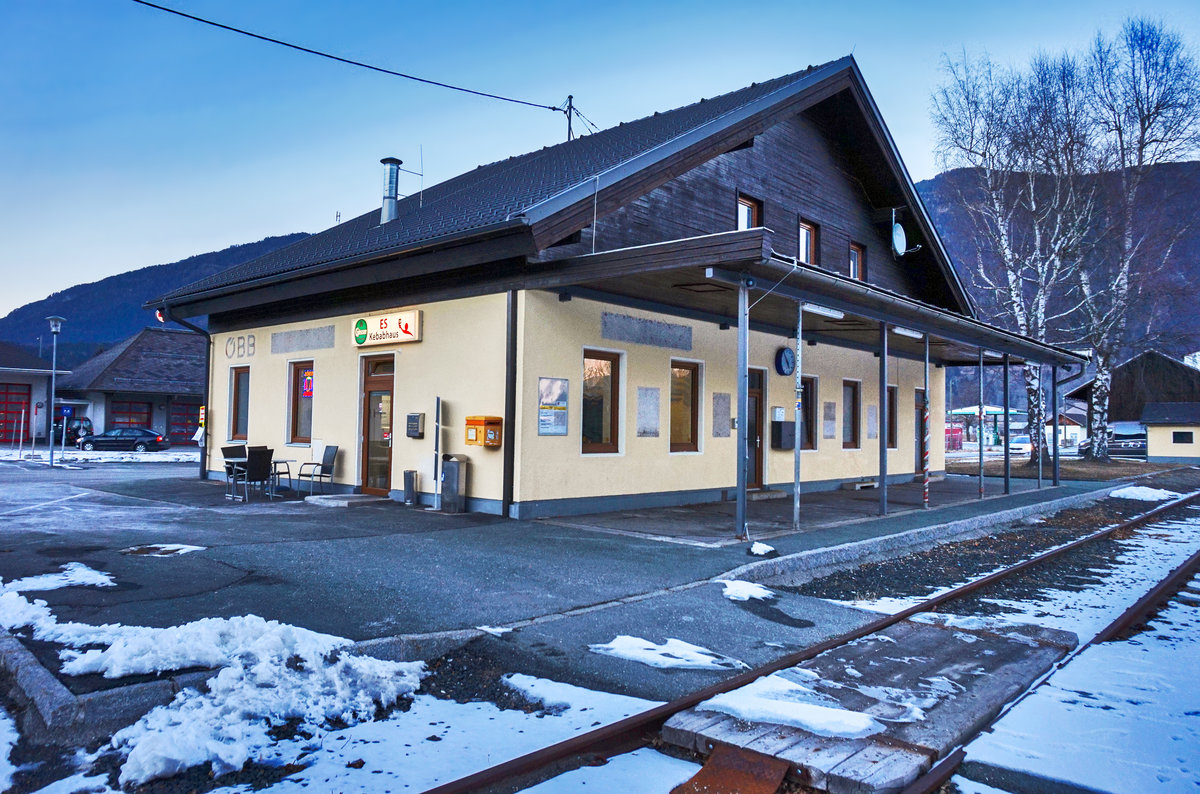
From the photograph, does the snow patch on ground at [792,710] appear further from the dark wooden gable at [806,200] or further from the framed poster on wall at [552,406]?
the dark wooden gable at [806,200]

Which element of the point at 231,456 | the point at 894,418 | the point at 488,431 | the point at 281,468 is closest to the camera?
the point at 488,431

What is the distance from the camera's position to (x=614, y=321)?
12227 mm

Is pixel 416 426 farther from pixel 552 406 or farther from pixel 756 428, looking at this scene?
pixel 756 428

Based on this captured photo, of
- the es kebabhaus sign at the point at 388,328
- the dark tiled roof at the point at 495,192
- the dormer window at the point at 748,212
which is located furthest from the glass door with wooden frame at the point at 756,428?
the es kebabhaus sign at the point at 388,328

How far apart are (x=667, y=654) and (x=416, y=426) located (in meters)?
7.67

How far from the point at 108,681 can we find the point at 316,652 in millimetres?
1006

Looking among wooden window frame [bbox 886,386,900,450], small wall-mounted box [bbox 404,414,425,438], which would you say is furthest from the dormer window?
wooden window frame [bbox 886,386,900,450]

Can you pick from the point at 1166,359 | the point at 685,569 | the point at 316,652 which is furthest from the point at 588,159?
the point at 1166,359

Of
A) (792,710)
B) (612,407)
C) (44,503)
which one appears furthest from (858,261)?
(44,503)

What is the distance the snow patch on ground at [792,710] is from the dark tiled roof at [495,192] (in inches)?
276

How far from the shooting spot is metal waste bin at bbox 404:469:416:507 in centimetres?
1230

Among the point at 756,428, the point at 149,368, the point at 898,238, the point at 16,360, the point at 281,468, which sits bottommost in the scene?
the point at 281,468

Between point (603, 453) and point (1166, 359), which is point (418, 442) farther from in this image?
point (1166, 359)

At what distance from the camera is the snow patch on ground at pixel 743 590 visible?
23.4 ft
